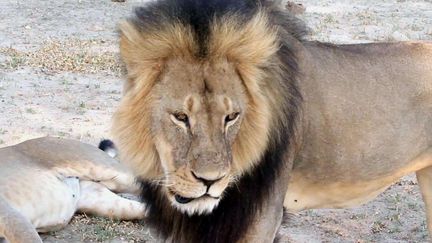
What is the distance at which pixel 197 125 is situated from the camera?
287 centimetres

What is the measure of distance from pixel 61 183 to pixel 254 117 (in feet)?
7.23

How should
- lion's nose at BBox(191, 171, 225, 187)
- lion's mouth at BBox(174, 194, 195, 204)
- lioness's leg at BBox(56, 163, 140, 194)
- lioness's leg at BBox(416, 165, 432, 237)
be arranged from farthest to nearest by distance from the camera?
lioness's leg at BBox(56, 163, 140, 194) → lioness's leg at BBox(416, 165, 432, 237) → lion's mouth at BBox(174, 194, 195, 204) → lion's nose at BBox(191, 171, 225, 187)

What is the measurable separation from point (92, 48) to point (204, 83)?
5449 mm

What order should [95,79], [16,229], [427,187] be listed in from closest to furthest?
[16,229] → [427,187] → [95,79]

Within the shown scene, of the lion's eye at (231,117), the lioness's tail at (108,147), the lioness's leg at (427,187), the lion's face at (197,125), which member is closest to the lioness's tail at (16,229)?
the lion's face at (197,125)

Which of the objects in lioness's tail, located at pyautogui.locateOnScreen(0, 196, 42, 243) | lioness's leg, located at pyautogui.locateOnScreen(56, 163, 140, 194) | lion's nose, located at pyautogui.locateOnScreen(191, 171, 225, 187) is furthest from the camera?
lioness's leg, located at pyautogui.locateOnScreen(56, 163, 140, 194)

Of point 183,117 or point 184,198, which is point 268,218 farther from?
point 183,117

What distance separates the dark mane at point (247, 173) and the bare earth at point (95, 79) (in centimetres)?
36

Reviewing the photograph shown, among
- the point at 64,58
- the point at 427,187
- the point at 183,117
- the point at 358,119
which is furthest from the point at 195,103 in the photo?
the point at 64,58

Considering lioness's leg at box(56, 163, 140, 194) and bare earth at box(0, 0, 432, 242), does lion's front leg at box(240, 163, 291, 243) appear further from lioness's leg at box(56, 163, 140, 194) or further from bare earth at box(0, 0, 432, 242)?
lioness's leg at box(56, 163, 140, 194)

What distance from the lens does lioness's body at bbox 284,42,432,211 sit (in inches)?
140

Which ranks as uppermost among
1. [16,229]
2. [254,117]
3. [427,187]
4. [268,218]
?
[254,117]

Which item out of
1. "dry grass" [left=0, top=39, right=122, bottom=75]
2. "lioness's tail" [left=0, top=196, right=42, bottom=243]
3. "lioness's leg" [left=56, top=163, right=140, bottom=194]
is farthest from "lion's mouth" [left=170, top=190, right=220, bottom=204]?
"dry grass" [left=0, top=39, right=122, bottom=75]

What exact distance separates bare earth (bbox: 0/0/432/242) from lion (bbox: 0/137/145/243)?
0.26 feet
